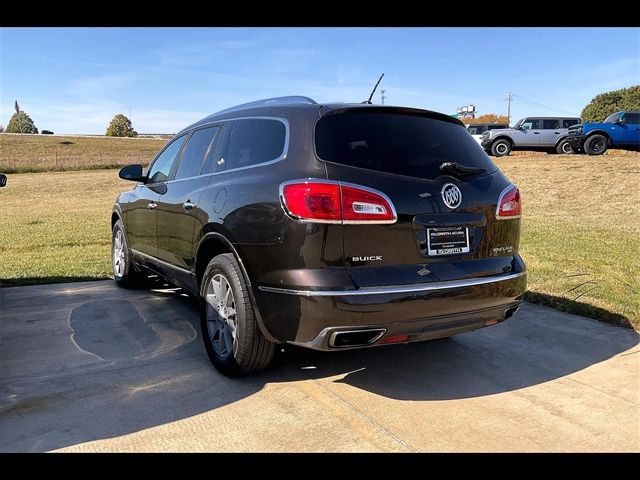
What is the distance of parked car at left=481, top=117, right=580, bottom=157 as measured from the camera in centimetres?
2372

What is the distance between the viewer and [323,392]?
3.28 meters

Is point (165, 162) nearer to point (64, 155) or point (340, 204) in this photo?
point (340, 204)

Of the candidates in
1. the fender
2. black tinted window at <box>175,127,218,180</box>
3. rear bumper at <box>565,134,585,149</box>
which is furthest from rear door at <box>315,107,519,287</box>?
rear bumper at <box>565,134,585,149</box>

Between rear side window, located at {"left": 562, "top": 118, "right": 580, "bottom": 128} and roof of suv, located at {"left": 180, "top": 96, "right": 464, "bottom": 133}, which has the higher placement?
rear side window, located at {"left": 562, "top": 118, "right": 580, "bottom": 128}

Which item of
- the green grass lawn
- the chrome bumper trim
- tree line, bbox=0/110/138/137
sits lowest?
the green grass lawn

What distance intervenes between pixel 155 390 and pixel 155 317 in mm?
1610

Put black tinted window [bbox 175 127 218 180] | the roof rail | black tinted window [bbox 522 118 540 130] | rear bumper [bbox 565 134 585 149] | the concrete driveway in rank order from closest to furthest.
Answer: the concrete driveway < the roof rail < black tinted window [bbox 175 127 218 180] < rear bumper [bbox 565 134 585 149] < black tinted window [bbox 522 118 540 130]

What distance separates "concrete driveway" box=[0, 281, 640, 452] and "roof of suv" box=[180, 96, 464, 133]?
67.1 inches

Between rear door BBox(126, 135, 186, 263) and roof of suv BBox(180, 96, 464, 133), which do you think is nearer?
roof of suv BBox(180, 96, 464, 133)

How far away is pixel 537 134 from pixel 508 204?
75.1ft

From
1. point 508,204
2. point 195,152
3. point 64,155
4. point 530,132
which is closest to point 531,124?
point 530,132

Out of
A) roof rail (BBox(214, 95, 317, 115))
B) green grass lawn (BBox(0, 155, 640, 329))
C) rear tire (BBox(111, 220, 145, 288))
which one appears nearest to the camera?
roof rail (BBox(214, 95, 317, 115))

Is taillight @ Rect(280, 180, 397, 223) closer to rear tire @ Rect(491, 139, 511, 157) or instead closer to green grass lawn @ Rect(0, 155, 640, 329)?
green grass lawn @ Rect(0, 155, 640, 329)
